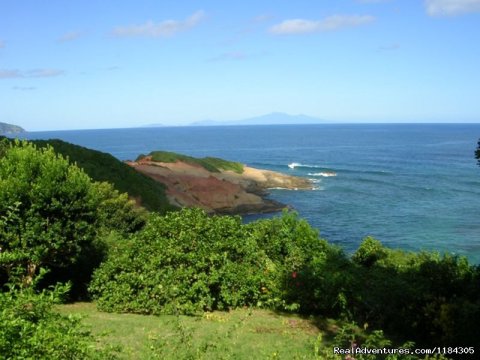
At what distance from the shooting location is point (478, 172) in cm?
8656

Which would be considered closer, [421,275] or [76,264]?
[421,275]

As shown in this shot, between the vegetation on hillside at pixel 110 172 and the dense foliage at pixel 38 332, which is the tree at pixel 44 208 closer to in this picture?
the dense foliage at pixel 38 332

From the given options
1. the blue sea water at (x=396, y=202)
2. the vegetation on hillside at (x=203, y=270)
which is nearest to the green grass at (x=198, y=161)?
the blue sea water at (x=396, y=202)

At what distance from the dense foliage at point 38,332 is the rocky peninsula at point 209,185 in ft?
141

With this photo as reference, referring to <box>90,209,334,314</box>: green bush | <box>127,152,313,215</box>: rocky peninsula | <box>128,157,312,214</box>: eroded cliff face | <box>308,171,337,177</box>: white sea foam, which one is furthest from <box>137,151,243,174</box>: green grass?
<box>90,209,334,314</box>: green bush

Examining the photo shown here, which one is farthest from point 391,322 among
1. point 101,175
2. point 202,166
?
point 202,166

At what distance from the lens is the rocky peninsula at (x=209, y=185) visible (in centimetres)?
5838

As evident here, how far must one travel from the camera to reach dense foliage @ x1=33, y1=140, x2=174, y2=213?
1423 inches

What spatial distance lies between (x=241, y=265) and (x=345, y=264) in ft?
13.1

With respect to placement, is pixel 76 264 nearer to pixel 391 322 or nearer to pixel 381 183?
pixel 391 322

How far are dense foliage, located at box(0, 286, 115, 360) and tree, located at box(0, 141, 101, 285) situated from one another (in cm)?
938

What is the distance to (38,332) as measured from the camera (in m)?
5.73

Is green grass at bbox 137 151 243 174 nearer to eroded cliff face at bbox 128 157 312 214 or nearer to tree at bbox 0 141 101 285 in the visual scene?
eroded cliff face at bbox 128 157 312 214

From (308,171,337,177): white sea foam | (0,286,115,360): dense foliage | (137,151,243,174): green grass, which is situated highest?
(0,286,115,360): dense foliage
